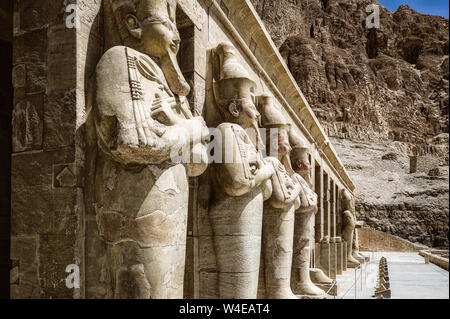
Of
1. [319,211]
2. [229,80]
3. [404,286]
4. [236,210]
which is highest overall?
[229,80]

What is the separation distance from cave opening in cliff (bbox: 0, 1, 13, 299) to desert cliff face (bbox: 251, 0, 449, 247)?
38.5 m

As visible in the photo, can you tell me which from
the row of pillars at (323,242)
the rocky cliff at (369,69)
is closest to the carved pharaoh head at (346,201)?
the row of pillars at (323,242)

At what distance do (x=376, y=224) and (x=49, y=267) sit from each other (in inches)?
1360

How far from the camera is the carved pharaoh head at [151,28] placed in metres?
2.89

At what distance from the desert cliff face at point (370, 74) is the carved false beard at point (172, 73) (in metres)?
39.0

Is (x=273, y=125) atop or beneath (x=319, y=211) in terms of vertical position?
atop

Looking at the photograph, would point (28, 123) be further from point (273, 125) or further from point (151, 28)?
point (273, 125)

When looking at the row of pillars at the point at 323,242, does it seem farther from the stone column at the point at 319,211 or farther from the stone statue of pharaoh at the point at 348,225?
the stone statue of pharaoh at the point at 348,225

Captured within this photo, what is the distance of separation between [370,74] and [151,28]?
58.6 meters

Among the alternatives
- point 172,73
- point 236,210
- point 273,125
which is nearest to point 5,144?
point 172,73

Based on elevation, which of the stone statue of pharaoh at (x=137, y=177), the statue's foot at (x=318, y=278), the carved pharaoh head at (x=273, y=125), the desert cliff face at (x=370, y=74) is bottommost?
the statue's foot at (x=318, y=278)

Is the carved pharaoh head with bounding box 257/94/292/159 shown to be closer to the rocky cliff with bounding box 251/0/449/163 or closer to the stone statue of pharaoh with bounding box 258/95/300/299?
the stone statue of pharaoh with bounding box 258/95/300/299

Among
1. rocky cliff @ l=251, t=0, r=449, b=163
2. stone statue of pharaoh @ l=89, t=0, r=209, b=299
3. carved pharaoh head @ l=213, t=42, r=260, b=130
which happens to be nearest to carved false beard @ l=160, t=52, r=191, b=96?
stone statue of pharaoh @ l=89, t=0, r=209, b=299

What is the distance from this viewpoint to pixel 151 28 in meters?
2.89
